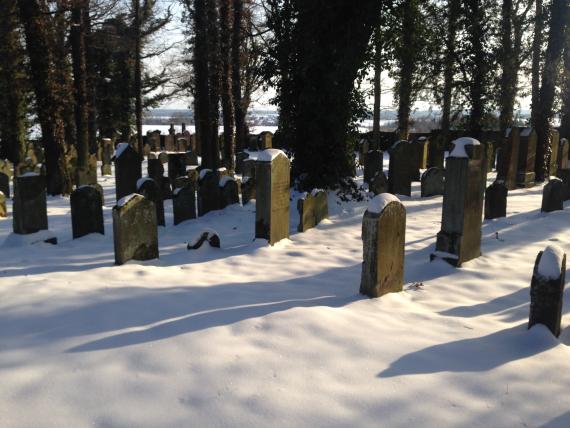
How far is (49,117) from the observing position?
12094mm

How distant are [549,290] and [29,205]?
715 centimetres

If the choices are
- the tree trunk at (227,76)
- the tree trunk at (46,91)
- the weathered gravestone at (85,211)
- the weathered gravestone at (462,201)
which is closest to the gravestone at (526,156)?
the weathered gravestone at (462,201)

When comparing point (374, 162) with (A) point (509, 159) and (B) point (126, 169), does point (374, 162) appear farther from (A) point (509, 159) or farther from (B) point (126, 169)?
(B) point (126, 169)

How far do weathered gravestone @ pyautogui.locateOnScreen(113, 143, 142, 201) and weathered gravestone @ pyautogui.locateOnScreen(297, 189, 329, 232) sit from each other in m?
3.54

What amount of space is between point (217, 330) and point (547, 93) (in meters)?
13.8

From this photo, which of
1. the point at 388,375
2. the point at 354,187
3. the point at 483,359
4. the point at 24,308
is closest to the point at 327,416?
the point at 388,375

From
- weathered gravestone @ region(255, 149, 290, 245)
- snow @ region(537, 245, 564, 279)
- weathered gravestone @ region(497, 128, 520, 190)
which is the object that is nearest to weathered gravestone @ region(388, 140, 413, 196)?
weathered gravestone @ region(497, 128, 520, 190)

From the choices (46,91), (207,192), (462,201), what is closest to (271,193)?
(462,201)

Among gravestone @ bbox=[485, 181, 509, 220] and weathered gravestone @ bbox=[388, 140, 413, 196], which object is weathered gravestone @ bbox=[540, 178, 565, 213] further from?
weathered gravestone @ bbox=[388, 140, 413, 196]

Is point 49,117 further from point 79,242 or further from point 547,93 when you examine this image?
point 547,93

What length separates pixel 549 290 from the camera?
4160mm

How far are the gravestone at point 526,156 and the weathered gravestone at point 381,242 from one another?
9.99 meters

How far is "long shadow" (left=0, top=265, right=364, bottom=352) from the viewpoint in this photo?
3.76m

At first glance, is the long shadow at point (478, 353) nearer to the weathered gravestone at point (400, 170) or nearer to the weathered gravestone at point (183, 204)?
the weathered gravestone at point (183, 204)
